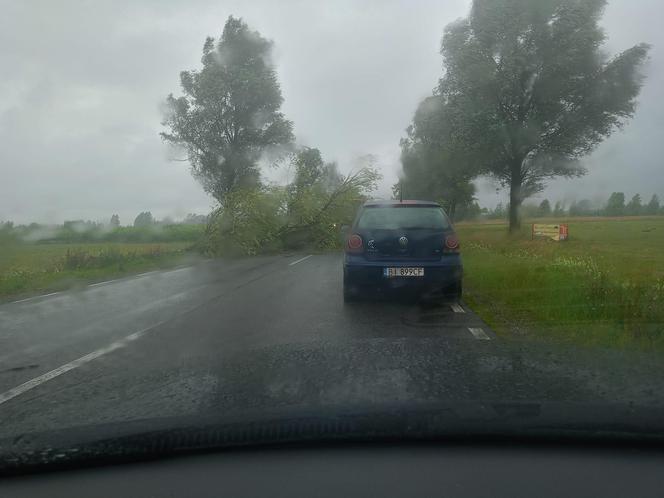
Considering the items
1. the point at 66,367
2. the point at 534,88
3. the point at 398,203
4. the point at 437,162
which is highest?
the point at 534,88

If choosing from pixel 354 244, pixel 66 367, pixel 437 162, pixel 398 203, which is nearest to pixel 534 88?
pixel 437 162

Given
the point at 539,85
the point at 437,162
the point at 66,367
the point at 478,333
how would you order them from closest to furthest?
the point at 66,367 → the point at 478,333 → the point at 539,85 → the point at 437,162

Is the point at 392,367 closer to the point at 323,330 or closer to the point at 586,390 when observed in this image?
the point at 586,390

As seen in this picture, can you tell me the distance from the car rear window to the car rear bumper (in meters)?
0.49

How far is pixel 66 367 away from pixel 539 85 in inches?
846

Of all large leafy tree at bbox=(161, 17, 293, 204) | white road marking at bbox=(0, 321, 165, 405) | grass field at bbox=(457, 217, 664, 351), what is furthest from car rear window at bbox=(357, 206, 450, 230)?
large leafy tree at bbox=(161, 17, 293, 204)

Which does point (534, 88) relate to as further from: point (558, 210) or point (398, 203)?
point (398, 203)

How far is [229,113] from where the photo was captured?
32750 millimetres

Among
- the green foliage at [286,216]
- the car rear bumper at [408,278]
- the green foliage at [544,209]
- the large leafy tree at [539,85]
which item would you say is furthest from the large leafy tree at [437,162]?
the car rear bumper at [408,278]

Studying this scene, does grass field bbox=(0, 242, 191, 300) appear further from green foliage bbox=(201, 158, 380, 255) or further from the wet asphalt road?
the wet asphalt road

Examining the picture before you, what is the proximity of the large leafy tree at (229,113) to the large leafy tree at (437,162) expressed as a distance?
8.27 meters

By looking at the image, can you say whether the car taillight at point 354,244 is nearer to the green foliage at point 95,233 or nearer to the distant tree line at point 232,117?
the green foliage at point 95,233

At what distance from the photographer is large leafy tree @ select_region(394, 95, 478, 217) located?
23984 millimetres

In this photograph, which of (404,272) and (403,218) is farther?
(403,218)
